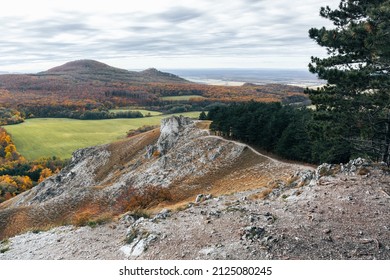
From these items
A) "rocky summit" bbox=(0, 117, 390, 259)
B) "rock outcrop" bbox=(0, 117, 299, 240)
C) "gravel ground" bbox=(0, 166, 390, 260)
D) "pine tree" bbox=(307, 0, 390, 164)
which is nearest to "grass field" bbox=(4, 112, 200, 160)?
"rock outcrop" bbox=(0, 117, 299, 240)

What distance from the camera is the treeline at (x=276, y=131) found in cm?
4266

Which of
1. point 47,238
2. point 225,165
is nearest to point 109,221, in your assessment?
point 47,238

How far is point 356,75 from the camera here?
798 inches

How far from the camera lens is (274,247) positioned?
1472 cm

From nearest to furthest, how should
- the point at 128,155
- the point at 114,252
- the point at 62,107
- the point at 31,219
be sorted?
1. the point at 114,252
2. the point at 31,219
3. the point at 128,155
4. the point at 62,107

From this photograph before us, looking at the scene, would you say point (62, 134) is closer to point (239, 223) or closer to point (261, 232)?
point (239, 223)

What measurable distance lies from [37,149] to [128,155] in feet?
195

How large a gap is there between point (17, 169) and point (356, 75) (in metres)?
108

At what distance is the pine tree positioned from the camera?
2000 centimetres

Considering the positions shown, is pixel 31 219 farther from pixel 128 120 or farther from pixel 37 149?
pixel 128 120

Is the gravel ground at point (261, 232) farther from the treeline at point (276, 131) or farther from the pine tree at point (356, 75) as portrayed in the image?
the treeline at point (276, 131)

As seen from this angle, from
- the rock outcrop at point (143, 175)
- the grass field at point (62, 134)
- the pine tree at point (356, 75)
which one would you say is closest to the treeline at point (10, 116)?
the grass field at point (62, 134)

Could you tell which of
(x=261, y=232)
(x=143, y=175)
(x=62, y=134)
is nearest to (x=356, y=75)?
(x=261, y=232)

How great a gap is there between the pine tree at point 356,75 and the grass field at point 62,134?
108862mm
